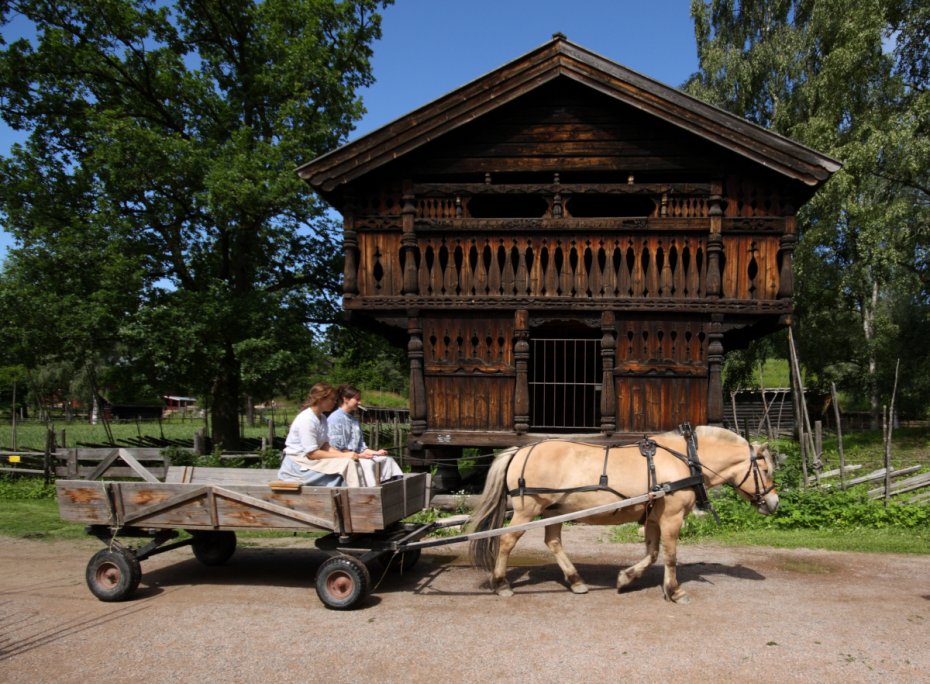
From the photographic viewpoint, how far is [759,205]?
435 inches

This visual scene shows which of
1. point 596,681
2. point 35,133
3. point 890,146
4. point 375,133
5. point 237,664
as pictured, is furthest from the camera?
point 890,146

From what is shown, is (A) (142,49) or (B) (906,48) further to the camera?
(B) (906,48)

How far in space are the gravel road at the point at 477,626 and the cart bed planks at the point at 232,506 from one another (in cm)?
79

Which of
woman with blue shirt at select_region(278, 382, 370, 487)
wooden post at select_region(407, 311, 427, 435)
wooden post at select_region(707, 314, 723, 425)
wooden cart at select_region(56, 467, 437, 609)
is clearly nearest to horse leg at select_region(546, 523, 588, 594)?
wooden cart at select_region(56, 467, 437, 609)

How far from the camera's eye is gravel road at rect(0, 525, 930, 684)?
485 centimetres

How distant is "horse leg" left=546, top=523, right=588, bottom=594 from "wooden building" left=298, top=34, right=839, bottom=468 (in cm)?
390

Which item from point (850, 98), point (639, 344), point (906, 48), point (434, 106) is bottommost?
point (639, 344)

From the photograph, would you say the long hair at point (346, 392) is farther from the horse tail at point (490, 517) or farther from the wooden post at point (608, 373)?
the wooden post at point (608, 373)

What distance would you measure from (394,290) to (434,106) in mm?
3172

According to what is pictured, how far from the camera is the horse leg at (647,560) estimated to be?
6629 mm

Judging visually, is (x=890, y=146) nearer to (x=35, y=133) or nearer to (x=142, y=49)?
(x=142, y=49)

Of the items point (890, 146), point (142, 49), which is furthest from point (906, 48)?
point (142, 49)

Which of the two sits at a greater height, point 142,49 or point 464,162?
point 142,49

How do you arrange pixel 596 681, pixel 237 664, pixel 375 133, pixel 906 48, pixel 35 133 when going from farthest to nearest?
pixel 906 48 < pixel 35 133 < pixel 375 133 < pixel 237 664 < pixel 596 681
